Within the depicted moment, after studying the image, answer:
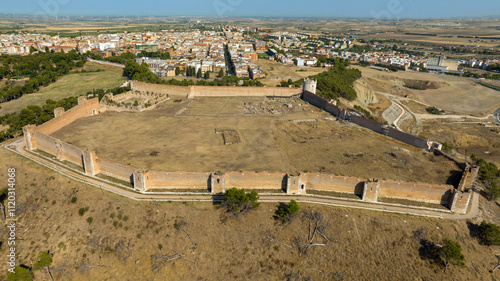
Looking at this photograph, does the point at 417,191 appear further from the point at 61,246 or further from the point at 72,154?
the point at 72,154

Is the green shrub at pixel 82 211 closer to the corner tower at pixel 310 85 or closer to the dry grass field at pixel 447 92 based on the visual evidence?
the corner tower at pixel 310 85

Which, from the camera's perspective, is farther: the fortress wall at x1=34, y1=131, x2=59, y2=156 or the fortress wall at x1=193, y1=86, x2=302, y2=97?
the fortress wall at x1=193, y1=86, x2=302, y2=97

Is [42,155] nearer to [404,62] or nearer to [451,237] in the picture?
[451,237]

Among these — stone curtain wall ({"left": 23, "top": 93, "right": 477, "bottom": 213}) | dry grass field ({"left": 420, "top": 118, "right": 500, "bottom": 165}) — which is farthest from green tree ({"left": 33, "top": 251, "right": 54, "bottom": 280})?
dry grass field ({"left": 420, "top": 118, "right": 500, "bottom": 165})

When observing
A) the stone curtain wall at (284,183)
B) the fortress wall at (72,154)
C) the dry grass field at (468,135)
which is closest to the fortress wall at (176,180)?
the stone curtain wall at (284,183)

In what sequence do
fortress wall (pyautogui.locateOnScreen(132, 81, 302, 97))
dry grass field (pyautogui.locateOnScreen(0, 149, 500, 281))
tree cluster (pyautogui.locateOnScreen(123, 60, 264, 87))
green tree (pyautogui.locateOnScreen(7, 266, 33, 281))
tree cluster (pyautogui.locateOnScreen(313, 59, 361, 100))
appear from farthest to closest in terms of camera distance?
tree cluster (pyautogui.locateOnScreen(123, 60, 264, 87)) → tree cluster (pyautogui.locateOnScreen(313, 59, 361, 100)) → fortress wall (pyautogui.locateOnScreen(132, 81, 302, 97)) → dry grass field (pyautogui.locateOnScreen(0, 149, 500, 281)) → green tree (pyautogui.locateOnScreen(7, 266, 33, 281))

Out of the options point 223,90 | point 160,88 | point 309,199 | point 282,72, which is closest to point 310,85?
point 223,90

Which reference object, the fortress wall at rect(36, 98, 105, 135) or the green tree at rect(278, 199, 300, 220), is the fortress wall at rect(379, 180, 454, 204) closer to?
the green tree at rect(278, 199, 300, 220)
